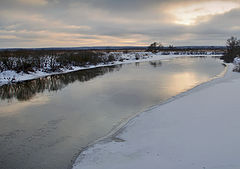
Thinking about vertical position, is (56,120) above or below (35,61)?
below

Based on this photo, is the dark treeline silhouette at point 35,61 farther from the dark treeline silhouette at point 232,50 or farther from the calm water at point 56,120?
the dark treeline silhouette at point 232,50

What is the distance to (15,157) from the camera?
18.5ft

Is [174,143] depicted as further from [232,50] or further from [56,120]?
[232,50]

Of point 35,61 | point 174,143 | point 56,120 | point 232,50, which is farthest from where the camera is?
point 232,50

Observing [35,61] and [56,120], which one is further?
[35,61]

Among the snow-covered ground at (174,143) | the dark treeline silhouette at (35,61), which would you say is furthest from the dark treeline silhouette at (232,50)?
the snow-covered ground at (174,143)

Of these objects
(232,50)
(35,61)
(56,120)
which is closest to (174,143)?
(56,120)

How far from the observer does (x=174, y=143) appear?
5.89 m

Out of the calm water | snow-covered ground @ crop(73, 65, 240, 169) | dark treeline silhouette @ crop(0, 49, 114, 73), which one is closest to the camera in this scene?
snow-covered ground @ crop(73, 65, 240, 169)

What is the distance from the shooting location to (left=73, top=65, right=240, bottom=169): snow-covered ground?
193 inches

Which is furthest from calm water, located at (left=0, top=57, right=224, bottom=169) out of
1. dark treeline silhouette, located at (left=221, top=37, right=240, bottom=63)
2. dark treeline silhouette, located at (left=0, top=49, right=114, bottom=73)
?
dark treeline silhouette, located at (left=221, top=37, right=240, bottom=63)

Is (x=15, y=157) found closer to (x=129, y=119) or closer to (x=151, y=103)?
(x=129, y=119)

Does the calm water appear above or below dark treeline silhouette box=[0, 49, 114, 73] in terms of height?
below

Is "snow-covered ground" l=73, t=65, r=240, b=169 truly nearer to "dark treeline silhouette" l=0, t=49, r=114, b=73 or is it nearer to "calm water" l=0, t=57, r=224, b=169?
"calm water" l=0, t=57, r=224, b=169
